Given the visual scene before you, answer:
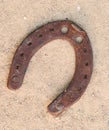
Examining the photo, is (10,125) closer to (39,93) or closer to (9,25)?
(39,93)

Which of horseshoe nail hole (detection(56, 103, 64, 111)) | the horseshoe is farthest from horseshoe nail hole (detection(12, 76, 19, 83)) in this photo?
horseshoe nail hole (detection(56, 103, 64, 111))

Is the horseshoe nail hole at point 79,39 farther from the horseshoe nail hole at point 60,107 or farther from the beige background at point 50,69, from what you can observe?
the horseshoe nail hole at point 60,107

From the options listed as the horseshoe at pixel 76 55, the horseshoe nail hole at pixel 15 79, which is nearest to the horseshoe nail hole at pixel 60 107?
the horseshoe at pixel 76 55

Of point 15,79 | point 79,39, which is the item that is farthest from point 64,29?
point 15,79

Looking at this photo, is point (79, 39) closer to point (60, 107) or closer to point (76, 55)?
point (76, 55)

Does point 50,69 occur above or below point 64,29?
below
